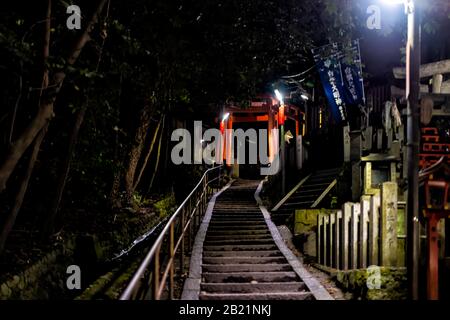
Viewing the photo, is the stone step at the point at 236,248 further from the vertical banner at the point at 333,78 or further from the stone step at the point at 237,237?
the vertical banner at the point at 333,78

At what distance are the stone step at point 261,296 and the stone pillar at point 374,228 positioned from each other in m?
1.94

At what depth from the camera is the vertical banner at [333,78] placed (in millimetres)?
16359

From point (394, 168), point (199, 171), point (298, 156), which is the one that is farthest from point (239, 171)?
point (394, 168)

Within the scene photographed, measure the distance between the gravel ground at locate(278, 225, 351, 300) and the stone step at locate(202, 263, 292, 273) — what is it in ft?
2.49

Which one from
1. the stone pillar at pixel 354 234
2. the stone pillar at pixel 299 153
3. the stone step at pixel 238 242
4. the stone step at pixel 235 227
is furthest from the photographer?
the stone pillar at pixel 299 153

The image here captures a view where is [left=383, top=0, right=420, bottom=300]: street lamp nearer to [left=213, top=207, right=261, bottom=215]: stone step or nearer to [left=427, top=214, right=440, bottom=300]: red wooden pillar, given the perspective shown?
[left=427, top=214, right=440, bottom=300]: red wooden pillar

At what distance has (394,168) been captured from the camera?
11.0 metres

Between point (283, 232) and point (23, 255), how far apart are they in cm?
778

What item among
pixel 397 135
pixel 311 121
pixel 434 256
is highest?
pixel 311 121

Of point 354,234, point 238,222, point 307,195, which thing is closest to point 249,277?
point 354,234

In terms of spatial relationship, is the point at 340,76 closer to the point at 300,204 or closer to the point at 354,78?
the point at 354,78

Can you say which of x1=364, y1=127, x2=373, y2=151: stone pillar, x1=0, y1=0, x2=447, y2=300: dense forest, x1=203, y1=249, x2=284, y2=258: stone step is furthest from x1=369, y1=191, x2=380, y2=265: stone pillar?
x1=0, y1=0, x2=447, y2=300: dense forest

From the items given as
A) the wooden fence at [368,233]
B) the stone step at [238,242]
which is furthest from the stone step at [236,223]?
the wooden fence at [368,233]
